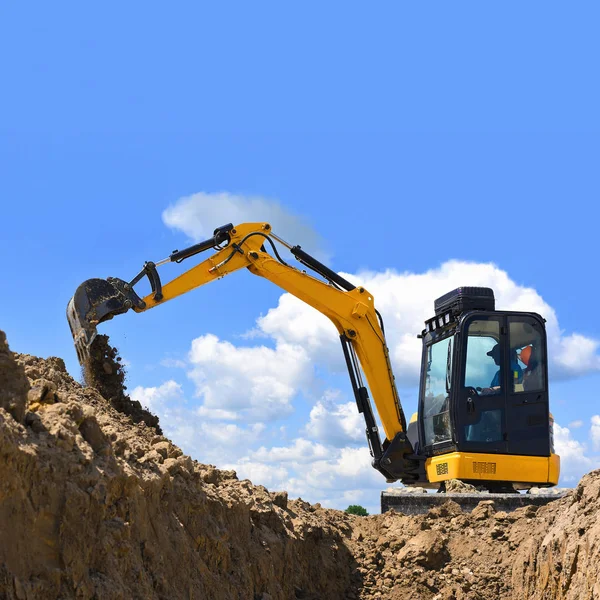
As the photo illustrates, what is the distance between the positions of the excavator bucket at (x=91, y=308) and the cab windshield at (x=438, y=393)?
416 cm

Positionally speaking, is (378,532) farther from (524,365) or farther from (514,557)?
(524,365)

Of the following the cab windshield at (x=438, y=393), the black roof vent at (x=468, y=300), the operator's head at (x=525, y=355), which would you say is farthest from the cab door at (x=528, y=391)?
the cab windshield at (x=438, y=393)

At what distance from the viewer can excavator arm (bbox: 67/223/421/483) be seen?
11359 millimetres

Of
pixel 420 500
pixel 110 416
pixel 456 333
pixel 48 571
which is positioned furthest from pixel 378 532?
pixel 48 571

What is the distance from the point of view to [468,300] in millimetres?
11203

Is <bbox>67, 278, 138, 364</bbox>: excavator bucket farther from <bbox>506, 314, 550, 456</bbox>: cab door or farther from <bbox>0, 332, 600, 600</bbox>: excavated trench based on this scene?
<bbox>506, 314, 550, 456</bbox>: cab door

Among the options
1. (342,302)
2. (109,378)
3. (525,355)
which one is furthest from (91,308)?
(525,355)

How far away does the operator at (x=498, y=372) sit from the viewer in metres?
10.7

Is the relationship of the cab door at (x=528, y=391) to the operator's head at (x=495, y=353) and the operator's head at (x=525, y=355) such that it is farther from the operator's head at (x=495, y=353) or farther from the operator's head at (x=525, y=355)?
the operator's head at (x=495, y=353)

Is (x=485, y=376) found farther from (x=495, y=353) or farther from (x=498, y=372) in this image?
(x=495, y=353)

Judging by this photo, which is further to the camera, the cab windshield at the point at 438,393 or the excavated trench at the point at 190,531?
the cab windshield at the point at 438,393

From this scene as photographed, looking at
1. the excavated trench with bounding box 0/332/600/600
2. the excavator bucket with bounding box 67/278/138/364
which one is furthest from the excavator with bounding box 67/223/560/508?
the excavated trench with bounding box 0/332/600/600

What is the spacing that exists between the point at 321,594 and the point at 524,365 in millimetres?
4208

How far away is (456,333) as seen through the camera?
35.7 ft
